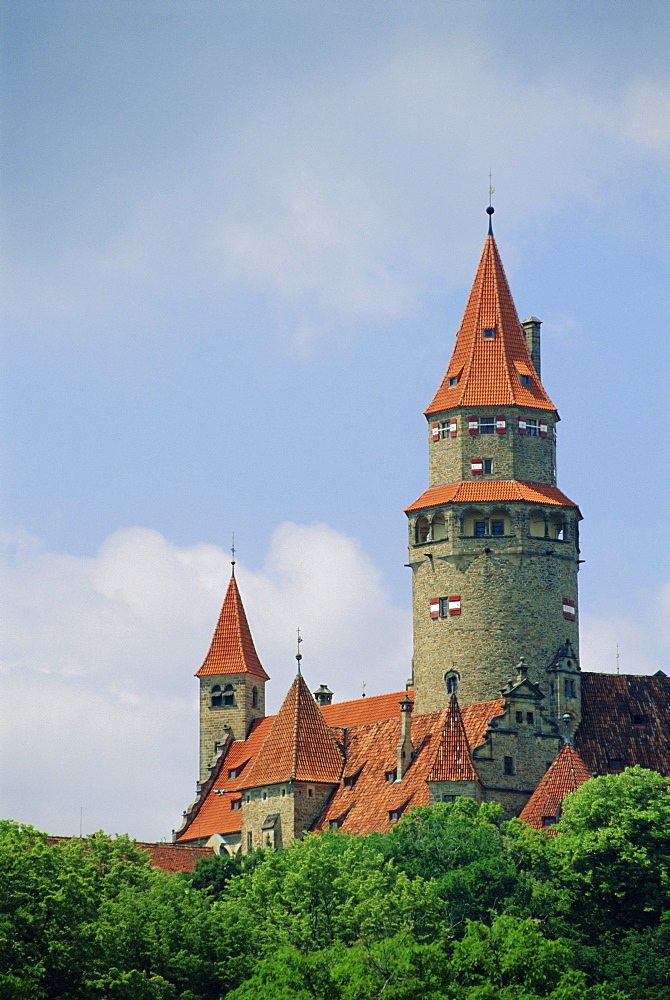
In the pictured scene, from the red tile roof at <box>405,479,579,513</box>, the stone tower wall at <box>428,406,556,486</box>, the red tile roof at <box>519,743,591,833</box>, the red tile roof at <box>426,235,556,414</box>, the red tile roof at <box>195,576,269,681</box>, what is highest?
the red tile roof at <box>426,235,556,414</box>

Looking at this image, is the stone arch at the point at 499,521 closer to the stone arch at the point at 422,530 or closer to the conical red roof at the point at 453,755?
the stone arch at the point at 422,530

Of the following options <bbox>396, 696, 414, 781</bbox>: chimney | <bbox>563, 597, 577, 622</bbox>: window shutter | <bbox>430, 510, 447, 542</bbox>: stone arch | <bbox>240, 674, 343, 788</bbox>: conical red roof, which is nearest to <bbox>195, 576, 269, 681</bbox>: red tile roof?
<bbox>240, 674, 343, 788</bbox>: conical red roof

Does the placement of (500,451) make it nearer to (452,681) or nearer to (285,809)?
(452,681)

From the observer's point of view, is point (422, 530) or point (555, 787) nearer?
point (555, 787)

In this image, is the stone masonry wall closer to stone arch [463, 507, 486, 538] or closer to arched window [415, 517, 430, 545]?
arched window [415, 517, 430, 545]

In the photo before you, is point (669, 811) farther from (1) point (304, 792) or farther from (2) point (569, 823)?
(1) point (304, 792)

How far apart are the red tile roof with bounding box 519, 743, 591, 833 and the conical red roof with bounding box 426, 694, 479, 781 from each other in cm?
264

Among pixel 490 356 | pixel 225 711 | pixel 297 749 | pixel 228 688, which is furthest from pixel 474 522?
pixel 225 711

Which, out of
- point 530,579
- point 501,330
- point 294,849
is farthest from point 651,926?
point 501,330

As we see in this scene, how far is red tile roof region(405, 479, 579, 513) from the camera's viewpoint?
124125mm

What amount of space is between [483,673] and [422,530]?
7690 millimetres

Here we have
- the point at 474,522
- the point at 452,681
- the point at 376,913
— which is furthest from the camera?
the point at 474,522

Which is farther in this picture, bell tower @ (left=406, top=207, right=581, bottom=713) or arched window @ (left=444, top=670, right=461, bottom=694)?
arched window @ (left=444, top=670, right=461, bottom=694)

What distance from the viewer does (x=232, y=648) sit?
144250mm
